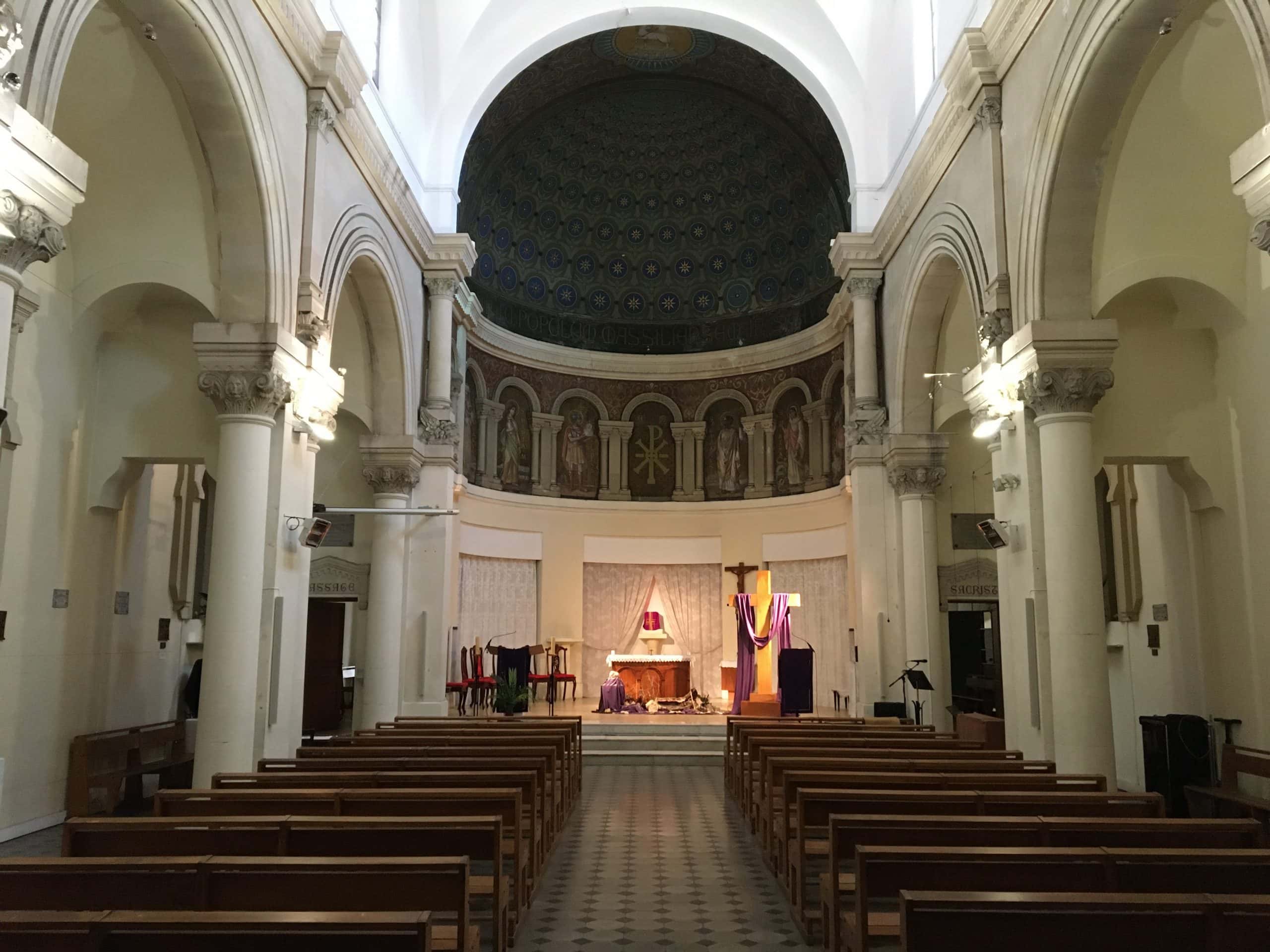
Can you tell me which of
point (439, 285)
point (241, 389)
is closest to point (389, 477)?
point (439, 285)

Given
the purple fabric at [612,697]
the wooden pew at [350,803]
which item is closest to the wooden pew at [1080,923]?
the wooden pew at [350,803]

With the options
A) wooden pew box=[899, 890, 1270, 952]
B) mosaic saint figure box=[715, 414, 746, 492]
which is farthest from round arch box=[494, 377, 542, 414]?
wooden pew box=[899, 890, 1270, 952]

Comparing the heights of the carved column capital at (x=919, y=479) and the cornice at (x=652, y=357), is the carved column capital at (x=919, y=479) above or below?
below

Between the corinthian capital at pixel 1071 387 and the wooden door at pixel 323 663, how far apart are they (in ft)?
40.6

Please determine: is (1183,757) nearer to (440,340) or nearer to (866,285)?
(866,285)

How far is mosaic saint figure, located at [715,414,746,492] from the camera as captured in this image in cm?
2256

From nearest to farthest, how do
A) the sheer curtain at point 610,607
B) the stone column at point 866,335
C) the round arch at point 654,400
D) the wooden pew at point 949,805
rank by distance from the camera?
1. the wooden pew at point 949,805
2. the stone column at point 866,335
3. the sheer curtain at point 610,607
4. the round arch at point 654,400

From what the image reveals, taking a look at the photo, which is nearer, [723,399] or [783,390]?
[783,390]

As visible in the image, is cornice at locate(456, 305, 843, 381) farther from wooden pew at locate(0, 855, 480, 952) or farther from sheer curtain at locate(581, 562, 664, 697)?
wooden pew at locate(0, 855, 480, 952)

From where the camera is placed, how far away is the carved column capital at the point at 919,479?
49.5ft

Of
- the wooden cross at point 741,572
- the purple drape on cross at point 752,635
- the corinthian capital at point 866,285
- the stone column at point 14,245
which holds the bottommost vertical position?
the purple drape on cross at point 752,635

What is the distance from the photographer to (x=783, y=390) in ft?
70.9

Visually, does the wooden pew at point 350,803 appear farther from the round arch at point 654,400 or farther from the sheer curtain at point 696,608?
the round arch at point 654,400

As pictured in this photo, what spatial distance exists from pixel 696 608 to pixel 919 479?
8315mm
